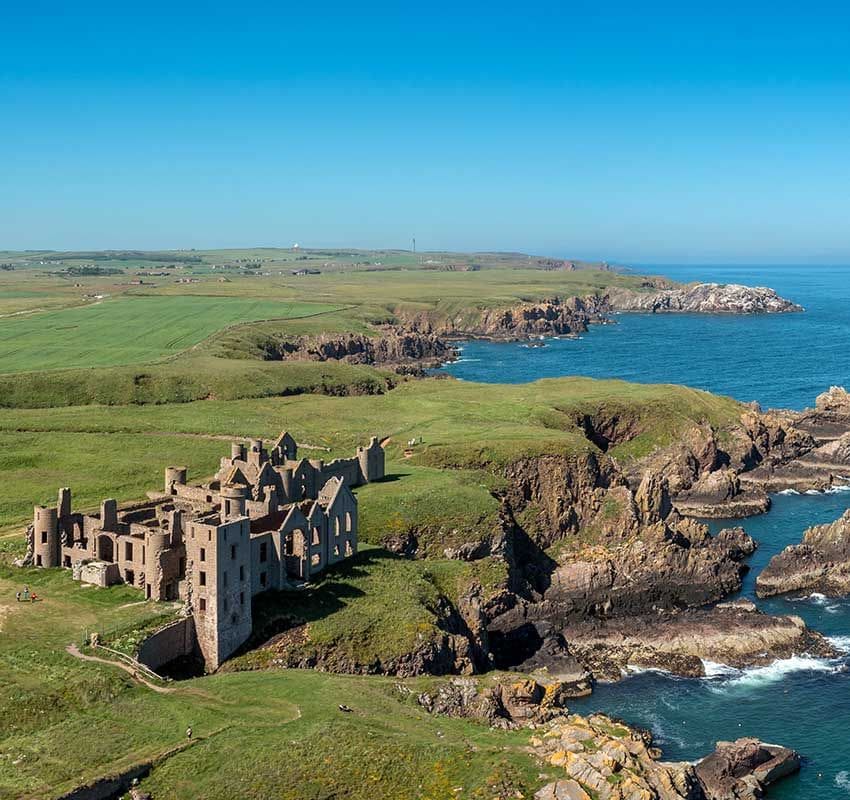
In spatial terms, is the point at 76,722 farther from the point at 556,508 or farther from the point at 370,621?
the point at 556,508

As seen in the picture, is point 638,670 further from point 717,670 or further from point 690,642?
point 717,670

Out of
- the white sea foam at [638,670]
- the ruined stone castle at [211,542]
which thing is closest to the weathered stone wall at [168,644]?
the ruined stone castle at [211,542]

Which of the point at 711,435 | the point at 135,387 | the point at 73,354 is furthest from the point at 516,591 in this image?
the point at 73,354

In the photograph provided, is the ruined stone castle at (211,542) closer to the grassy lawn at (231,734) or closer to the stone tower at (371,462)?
the grassy lawn at (231,734)

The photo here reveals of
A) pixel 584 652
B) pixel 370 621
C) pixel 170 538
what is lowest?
pixel 584 652

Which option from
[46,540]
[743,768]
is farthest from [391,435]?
[743,768]

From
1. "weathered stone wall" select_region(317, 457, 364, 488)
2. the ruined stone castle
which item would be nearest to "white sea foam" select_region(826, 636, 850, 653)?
the ruined stone castle

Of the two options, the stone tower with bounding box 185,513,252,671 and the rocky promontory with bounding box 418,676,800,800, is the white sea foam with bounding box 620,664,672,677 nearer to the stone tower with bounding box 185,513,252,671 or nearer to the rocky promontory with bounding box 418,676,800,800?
the rocky promontory with bounding box 418,676,800,800
